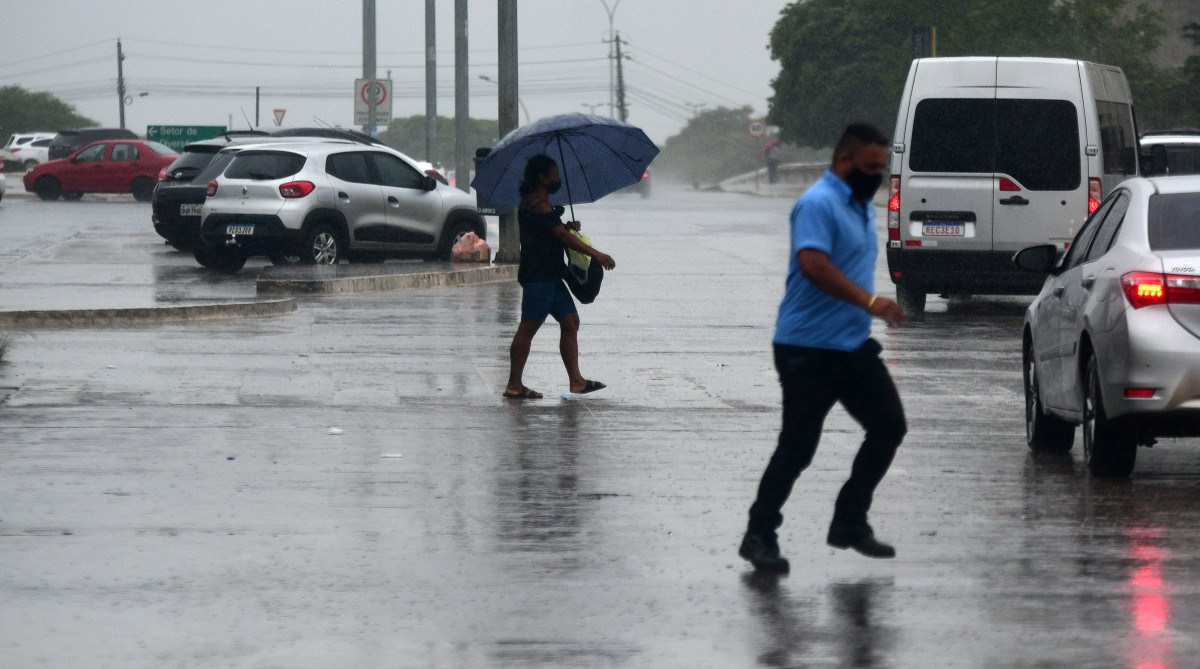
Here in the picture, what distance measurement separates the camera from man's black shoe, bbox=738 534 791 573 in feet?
23.5

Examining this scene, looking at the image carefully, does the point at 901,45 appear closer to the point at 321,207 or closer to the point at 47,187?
the point at 47,187

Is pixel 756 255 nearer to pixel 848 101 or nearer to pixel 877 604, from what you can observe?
pixel 877 604

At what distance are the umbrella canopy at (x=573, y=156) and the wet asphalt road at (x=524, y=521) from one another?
1.32 metres

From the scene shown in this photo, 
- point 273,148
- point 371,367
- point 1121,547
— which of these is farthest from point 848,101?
point 1121,547

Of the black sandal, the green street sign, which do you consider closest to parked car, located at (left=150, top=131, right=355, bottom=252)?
the black sandal

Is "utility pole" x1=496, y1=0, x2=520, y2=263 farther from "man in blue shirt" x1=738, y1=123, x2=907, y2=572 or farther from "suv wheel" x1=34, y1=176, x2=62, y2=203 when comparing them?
"suv wheel" x1=34, y1=176, x2=62, y2=203

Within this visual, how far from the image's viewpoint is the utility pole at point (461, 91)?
34.3 meters

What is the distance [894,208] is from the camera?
19.0m

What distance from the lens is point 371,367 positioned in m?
14.3

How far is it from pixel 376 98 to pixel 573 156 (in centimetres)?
3331

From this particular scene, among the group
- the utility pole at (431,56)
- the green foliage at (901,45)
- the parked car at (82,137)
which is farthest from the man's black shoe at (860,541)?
the parked car at (82,137)

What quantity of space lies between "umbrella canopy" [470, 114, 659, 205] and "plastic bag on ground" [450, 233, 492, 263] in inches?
402

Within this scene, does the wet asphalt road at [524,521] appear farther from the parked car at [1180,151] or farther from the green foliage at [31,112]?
the green foliage at [31,112]

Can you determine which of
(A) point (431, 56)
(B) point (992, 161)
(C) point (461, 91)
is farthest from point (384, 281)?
(A) point (431, 56)
